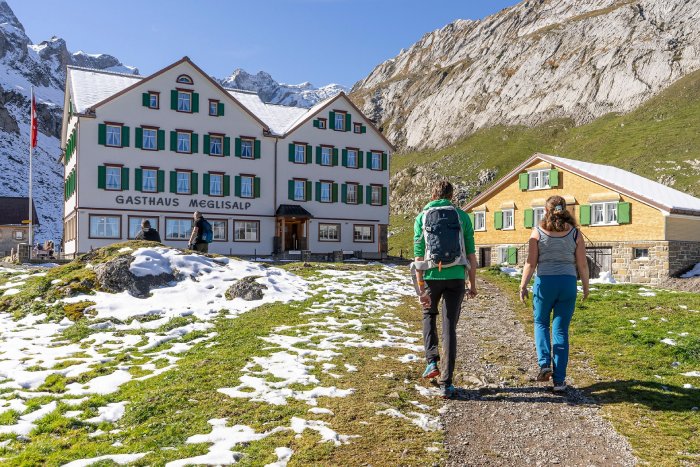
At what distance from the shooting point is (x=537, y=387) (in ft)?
24.7

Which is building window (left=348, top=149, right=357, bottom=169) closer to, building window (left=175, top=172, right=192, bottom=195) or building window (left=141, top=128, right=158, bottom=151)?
building window (left=175, top=172, right=192, bottom=195)

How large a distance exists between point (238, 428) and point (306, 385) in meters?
1.49

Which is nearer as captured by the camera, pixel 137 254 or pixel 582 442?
pixel 582 442

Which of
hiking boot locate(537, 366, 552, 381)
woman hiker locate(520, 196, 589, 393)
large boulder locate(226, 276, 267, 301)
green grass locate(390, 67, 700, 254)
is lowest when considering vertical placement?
hiking boot locate(537, 366, 552, 381)

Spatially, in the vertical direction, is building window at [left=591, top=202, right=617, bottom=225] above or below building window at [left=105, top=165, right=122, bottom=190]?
below

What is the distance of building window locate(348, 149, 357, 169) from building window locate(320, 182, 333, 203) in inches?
97.5

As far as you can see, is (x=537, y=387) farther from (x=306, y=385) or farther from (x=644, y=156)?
(x=644, y=156)

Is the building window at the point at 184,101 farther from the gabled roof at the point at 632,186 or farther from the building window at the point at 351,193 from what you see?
the gabled roof at the point at 632,186

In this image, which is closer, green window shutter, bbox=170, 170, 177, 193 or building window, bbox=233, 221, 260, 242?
green window shutter, bbox=170, 170, 177, 193

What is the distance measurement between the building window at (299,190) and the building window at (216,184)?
224 inches

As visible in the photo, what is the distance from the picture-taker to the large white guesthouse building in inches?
1446

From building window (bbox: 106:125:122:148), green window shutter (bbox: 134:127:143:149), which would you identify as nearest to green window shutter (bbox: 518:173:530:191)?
green window shutter (bbox: 134:127:143:149)

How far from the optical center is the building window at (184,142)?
1532 inches

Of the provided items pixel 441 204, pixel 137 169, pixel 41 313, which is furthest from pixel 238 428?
pixel 137 169
